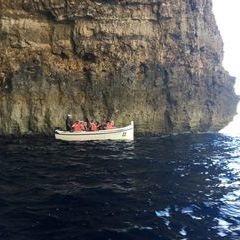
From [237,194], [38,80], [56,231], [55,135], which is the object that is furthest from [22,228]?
[38,80]

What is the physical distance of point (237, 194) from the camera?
1828cm

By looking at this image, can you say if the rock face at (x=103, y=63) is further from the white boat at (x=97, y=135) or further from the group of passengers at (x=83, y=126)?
the white boat at (x=97, y=135)

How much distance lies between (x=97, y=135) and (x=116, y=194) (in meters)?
18.7

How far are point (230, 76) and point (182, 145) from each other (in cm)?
1879

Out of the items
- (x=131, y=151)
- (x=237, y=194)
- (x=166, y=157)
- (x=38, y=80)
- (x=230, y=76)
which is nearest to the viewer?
(x=237, y=194)

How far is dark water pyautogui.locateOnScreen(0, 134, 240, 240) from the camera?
13.2 m

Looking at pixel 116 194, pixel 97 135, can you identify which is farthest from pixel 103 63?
pixel 116 194

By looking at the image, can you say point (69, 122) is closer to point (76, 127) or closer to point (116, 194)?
point (76, 127)

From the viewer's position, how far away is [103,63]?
39.6m

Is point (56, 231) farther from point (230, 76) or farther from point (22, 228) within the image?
point (230, 76)

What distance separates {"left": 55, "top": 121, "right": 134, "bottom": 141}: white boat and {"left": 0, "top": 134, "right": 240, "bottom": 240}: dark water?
540 centimetres

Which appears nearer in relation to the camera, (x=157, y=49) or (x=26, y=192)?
(x=26, y=192)

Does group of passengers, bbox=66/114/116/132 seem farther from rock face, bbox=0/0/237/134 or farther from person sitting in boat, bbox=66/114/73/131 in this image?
rock face, bbox=0/0/237/134

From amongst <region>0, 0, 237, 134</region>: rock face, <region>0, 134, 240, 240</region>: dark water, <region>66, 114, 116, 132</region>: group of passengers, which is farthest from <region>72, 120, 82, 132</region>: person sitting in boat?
<region>0, 134, 240, 240</region>: dark water
